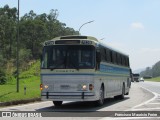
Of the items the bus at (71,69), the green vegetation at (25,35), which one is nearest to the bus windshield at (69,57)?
the bus at (71,69)

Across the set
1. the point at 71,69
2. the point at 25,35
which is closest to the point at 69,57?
the point at 71,69

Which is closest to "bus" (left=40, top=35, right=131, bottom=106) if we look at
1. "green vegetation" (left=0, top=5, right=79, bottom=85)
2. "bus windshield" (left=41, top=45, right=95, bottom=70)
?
"bus windshield" (left=41, top=45, right=95, bottom=70)

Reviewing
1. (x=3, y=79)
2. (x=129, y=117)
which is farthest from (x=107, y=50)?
(x=3, y=79)

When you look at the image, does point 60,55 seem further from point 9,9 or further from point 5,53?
point 9,9

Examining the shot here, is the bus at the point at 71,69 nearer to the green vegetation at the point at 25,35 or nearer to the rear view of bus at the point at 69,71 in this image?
the rear view of bus at the point at 69,71

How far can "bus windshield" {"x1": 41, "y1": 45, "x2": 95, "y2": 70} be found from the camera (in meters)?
20.3

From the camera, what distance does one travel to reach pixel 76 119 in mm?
15820

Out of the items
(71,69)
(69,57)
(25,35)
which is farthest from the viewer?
(25,35)

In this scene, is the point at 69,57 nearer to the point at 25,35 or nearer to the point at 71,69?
the point at 71,69

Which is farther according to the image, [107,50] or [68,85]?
[107,50]

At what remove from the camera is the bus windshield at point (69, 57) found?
2033cm

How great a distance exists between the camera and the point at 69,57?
2045 centimetres

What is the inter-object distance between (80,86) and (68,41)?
2177mm

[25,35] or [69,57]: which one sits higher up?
[25,35]
